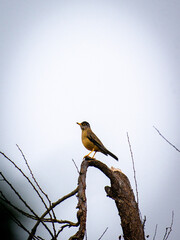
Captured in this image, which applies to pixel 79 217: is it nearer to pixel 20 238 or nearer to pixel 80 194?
pixel 80 194

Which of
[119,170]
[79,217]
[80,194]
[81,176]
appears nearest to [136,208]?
[119,170]

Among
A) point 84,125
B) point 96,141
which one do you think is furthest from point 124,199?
point 84,125

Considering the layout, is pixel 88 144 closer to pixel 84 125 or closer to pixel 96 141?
pixel 96 141

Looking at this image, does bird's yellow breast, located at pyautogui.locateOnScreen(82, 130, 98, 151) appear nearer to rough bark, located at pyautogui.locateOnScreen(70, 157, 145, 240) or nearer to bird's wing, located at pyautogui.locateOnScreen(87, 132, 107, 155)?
bird's wing, located at pyautogui.locateOnScreen(87, 132, 107, 155)

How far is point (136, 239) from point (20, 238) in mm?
1621

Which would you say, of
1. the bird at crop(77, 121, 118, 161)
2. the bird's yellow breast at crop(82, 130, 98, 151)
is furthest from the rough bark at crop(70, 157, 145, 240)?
the bird's yellow breast at crop(82, 130, 98, 151)

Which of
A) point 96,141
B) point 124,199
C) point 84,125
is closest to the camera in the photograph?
point 124,199

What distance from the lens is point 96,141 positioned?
5.68m

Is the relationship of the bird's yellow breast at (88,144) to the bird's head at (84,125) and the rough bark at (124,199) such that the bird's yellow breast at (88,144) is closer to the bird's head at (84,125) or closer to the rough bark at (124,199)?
the bird's head at (84,125)

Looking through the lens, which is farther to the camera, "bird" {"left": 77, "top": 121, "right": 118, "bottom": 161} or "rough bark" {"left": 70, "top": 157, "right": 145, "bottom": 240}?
"bird" {"left": 77, "top": 121, "right": 118, "bottom": 161}

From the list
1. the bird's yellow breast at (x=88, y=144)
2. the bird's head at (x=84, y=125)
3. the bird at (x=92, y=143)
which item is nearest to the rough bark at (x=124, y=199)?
the bird at (x=92, y=143)

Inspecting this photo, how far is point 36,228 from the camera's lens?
3162mm

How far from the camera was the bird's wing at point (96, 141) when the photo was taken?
18.3 ft

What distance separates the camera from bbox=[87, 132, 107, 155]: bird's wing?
5590 millimetres
